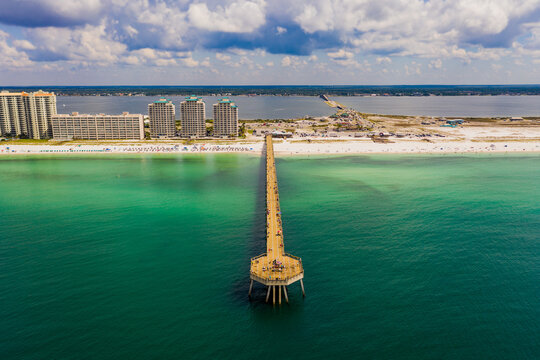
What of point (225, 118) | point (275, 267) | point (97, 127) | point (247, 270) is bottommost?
point (247, 270)

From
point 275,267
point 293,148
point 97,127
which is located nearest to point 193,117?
point 97,127

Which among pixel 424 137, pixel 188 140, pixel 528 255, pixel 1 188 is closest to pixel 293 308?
pixel 528 255

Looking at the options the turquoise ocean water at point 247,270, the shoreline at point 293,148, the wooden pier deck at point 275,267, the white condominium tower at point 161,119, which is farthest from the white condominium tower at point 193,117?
the wooden pier deck at point 275,267

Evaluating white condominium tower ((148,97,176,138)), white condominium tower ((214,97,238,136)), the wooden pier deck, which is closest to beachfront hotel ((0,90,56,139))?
white condominium tower ((148,97,176,138))

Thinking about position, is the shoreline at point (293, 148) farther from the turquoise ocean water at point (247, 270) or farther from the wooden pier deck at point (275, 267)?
the wooden pier deck at point (275, 267)

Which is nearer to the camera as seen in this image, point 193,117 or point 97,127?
point 97,127

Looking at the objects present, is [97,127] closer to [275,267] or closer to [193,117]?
[193,117]
